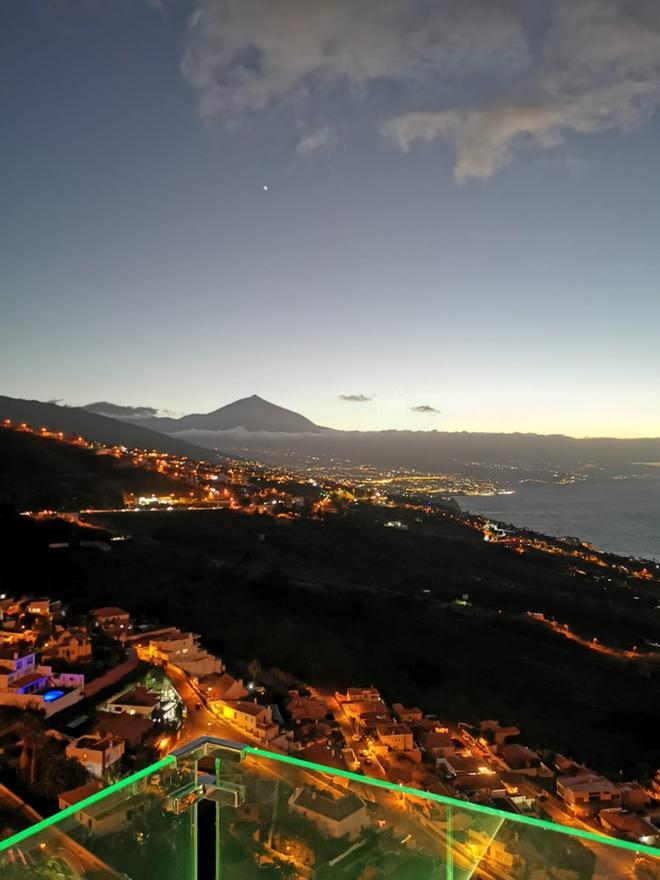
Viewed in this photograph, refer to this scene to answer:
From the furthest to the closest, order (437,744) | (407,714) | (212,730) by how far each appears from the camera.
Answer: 1. (407,714)
2. (437,744)
3. (212,730)

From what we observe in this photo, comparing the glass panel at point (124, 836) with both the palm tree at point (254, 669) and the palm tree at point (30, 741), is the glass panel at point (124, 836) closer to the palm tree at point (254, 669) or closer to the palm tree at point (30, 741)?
the palm tree at point (30, 741)

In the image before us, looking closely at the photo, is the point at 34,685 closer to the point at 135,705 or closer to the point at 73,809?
the point at 135,705

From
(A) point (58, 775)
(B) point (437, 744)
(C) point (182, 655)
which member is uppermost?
(A) point (58, 775)

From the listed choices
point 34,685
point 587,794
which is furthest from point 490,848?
point 34,685

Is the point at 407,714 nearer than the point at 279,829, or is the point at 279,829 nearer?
the point at 279,829

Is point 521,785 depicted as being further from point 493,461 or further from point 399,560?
point 493,461

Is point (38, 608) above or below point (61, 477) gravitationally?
below
